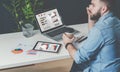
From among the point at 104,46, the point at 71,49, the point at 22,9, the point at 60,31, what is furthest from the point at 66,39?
the point at 22,9

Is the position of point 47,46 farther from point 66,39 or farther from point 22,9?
point 22,9

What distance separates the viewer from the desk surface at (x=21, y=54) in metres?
2.22

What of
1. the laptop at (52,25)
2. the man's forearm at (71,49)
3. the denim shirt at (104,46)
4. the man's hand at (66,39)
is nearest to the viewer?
the denim shirt at (104,46)

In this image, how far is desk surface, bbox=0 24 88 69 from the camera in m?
2.22

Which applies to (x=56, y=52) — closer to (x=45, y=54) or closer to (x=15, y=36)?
(x=45, y=54)

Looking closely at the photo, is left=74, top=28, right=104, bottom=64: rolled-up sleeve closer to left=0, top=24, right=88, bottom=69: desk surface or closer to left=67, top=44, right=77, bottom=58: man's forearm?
left=67, top=44, right=77, bottom=58: man's forearm

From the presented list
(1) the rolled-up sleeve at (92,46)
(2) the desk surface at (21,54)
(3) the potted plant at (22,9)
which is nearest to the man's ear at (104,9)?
(1) the rolled-up sleeve at (92,46)

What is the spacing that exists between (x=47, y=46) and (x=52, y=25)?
1.10 ft

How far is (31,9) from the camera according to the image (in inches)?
113

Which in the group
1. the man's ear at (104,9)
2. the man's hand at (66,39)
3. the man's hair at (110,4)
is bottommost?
the man's hand at (66,39)

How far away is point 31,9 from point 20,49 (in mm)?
624

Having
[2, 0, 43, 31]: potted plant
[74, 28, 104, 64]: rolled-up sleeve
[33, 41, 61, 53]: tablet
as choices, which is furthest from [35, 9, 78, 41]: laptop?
[74, 28, 104, 64]: rolled-up sleeve

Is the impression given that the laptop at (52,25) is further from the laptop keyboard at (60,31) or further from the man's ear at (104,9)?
the man's ear at (104,9)

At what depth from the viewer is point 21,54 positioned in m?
2.32
